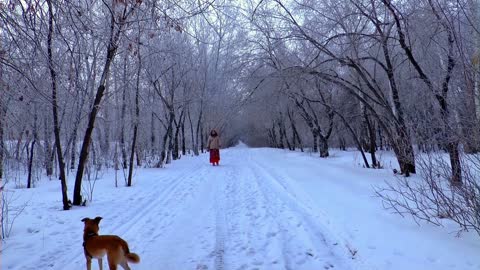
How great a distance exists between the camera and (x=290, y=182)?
10828 millimetres

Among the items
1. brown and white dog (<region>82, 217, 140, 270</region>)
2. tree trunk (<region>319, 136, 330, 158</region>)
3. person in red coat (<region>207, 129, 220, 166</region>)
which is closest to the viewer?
brown and white dog (<region>82, 217, 140, 270</region>)

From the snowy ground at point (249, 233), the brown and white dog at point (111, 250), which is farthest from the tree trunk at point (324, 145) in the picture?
the brown and white dog at point (111, 250)

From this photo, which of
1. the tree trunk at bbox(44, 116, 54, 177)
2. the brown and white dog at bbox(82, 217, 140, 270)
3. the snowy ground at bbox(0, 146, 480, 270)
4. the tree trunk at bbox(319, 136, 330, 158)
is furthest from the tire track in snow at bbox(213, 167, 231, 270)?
the tree trunk at bbox(319, 136, 330, 158)

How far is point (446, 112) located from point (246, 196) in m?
4.65

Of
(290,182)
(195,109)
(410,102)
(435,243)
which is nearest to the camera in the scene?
(435,243)

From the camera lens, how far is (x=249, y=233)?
561 centimetres

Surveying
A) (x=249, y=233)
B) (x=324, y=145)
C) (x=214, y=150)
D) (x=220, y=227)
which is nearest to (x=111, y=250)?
(x=249, y=233)

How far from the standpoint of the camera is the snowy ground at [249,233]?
4.33 meters

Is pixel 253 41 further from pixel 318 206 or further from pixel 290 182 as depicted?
pixel 318 206

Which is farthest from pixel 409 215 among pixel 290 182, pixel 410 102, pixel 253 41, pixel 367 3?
pixel 253 41

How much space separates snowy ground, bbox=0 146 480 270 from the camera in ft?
14.2

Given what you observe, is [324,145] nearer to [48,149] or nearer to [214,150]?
[214,150]

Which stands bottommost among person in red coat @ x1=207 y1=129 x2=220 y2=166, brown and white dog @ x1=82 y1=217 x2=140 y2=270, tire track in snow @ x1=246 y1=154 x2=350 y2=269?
tire track in snow @ x1=246 y1=154 x2=350 y2=269

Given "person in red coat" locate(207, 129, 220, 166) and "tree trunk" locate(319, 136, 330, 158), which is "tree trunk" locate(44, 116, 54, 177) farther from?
"tree trunk" locate(319, 136, 330, 158)
